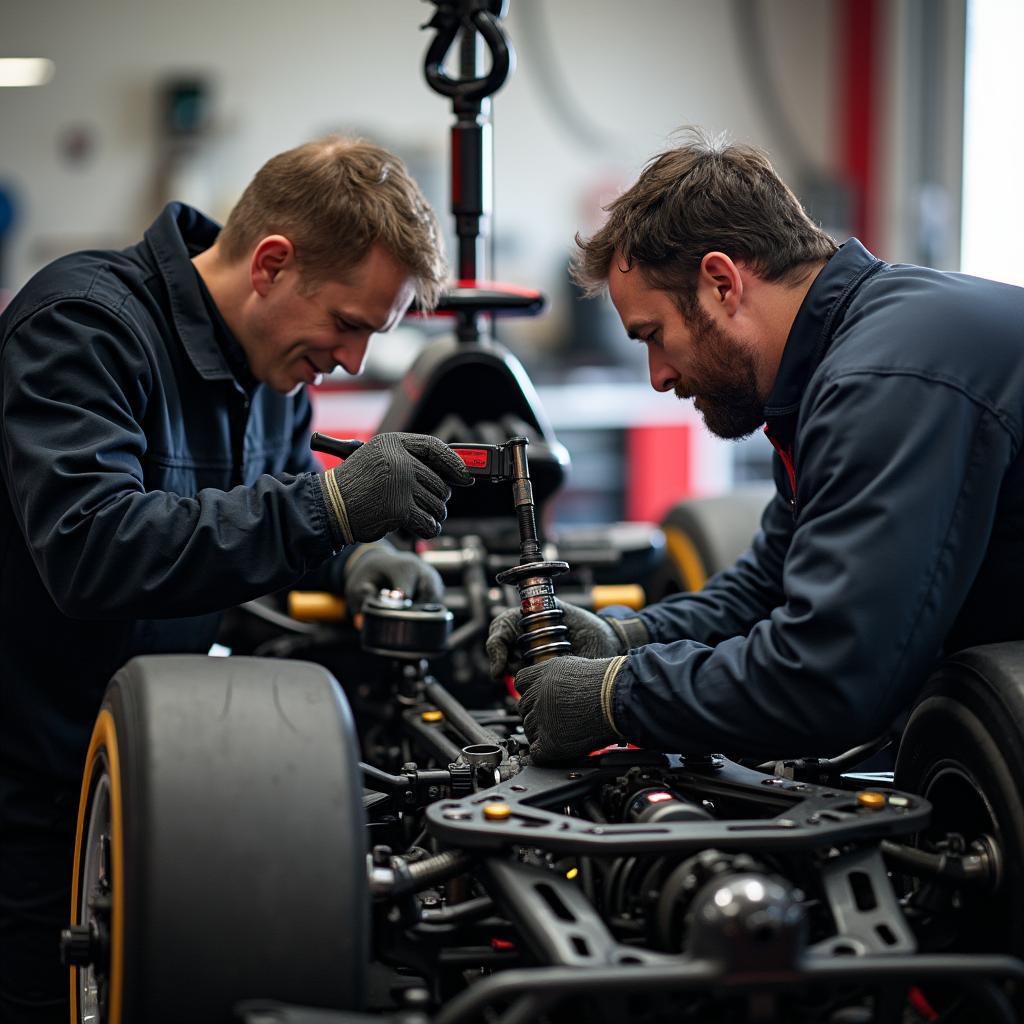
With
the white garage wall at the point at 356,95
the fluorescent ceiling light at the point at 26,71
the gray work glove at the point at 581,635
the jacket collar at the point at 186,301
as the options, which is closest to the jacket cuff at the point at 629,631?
the gray work glove at the point at 581,635

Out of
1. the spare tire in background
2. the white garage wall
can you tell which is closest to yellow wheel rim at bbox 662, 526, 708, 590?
the spare tire in background

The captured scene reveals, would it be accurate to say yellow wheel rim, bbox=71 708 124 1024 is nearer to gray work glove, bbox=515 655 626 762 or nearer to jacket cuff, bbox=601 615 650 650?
gray work glove, bbox=515 655 626 762

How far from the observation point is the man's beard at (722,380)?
186cm

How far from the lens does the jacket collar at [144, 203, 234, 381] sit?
6.83 ft

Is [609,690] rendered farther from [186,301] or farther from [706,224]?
[186,301]

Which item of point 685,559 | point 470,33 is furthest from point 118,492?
point 685,559

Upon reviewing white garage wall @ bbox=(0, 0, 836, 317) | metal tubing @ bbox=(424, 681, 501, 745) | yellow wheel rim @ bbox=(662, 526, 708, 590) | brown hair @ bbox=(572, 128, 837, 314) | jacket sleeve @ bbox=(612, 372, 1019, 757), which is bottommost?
metal tubing @ bbox=(424, 681, 501, 745)

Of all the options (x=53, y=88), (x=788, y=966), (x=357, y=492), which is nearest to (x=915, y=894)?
(x=788, y=966)

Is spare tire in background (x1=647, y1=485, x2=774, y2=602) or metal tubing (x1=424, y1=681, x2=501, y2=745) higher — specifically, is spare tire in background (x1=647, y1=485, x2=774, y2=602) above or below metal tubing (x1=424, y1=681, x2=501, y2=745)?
above

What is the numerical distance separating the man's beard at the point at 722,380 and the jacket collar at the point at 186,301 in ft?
2.42

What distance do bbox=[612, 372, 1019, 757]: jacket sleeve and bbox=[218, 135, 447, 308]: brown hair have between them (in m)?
0.85

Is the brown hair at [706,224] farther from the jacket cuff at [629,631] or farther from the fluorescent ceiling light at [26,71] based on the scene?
the fluorescent ceiling light at [26,71]

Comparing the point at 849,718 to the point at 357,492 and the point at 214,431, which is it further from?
the point at 214,431

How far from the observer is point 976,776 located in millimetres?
1560
